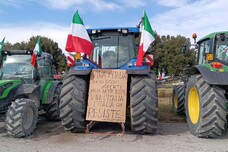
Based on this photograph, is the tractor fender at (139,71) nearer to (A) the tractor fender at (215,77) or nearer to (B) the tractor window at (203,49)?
(A) the tractor fender at (215,77)

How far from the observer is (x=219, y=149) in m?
5.36

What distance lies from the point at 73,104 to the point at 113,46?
77.6 inches

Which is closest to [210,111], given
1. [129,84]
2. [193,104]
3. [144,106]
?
[193,104]

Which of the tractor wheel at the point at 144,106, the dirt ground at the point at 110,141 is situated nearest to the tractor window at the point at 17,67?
the dirt ground at the point at 110,141

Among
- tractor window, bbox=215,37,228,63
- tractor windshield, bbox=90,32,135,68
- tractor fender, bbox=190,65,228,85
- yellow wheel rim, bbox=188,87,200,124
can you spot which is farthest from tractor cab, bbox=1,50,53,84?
tractor window, bbox=215,37,228,63

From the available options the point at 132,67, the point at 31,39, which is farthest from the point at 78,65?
the point at 31,39

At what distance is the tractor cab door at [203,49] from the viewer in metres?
7.16

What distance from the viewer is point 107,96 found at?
6.60 meters

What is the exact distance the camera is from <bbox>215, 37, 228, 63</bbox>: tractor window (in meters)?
6.72

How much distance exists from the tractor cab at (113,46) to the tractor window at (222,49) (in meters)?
1.99

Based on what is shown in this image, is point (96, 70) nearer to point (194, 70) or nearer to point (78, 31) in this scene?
point (78, 31)

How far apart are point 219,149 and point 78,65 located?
3601 mm

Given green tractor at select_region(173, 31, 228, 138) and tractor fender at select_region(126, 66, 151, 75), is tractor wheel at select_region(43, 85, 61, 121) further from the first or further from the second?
green tractor at select_region(173, 31, 228, 138)

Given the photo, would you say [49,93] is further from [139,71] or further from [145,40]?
[145,40]
